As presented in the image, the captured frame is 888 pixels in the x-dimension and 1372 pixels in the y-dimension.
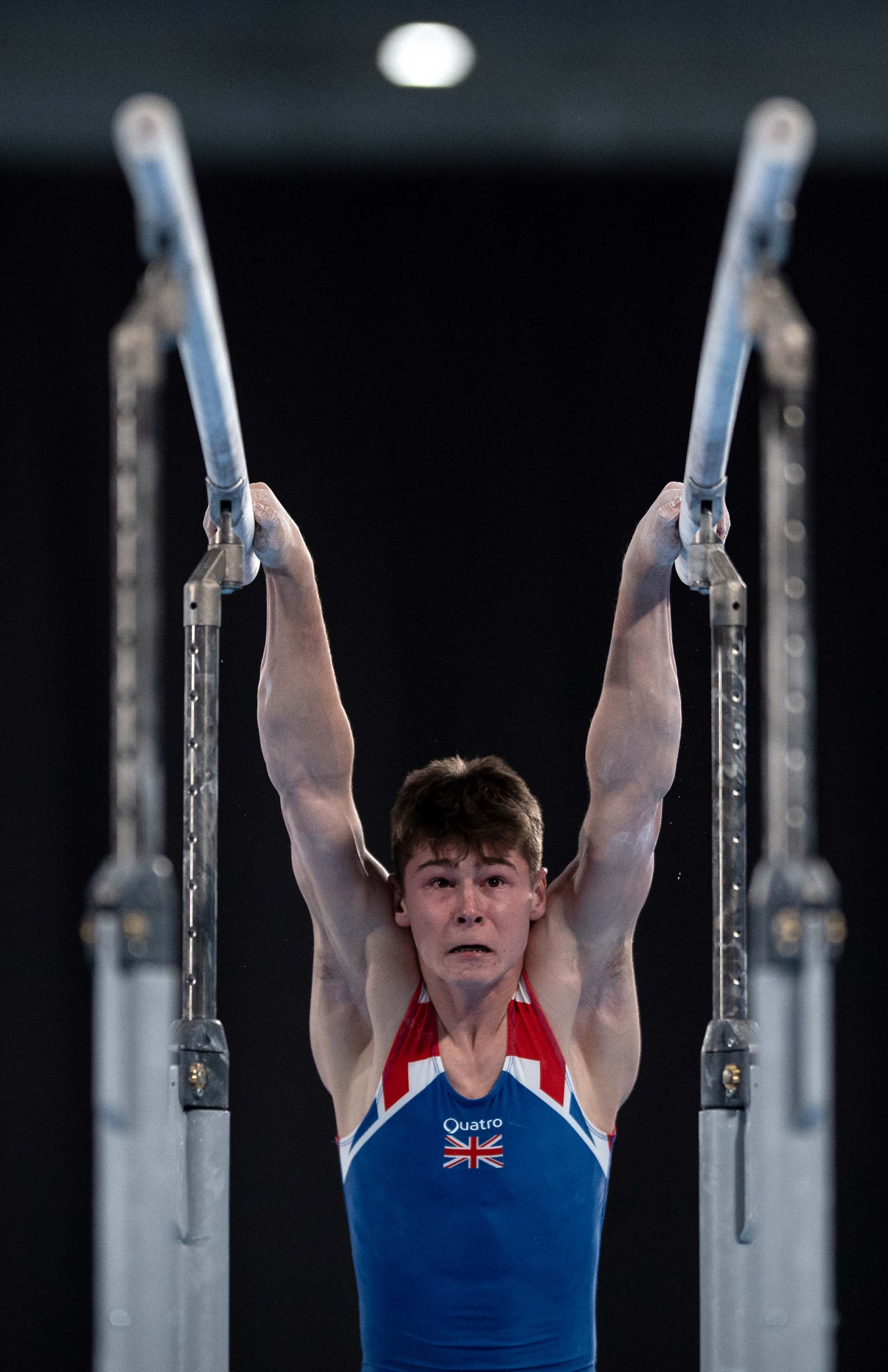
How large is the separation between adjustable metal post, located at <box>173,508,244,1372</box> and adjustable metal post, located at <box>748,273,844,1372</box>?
814mm

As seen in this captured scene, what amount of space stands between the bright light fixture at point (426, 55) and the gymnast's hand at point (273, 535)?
2.08m

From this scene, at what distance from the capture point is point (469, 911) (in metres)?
2.80

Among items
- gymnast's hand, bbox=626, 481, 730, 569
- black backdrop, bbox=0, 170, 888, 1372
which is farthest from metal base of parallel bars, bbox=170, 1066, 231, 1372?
black backdrop, bbox=0, 170, 888, 1372

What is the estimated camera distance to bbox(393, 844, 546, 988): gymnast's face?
281cm

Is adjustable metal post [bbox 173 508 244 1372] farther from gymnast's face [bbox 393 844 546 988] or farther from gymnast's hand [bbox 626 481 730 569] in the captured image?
gymnast's hand [bbox 626 481 730 569]

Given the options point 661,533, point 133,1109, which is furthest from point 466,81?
point 133,1109

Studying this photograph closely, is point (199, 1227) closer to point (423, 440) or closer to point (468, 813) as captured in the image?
point (468, 813)

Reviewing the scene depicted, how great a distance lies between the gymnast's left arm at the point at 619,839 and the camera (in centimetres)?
285

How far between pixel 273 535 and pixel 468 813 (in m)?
0.66

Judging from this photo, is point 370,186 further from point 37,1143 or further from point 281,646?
point 37,1143

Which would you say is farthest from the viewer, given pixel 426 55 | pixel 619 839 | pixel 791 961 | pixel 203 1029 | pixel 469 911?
pixel 426 55

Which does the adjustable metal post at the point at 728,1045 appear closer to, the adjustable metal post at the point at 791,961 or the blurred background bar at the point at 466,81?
the adjustable metal post at the point at 791,961

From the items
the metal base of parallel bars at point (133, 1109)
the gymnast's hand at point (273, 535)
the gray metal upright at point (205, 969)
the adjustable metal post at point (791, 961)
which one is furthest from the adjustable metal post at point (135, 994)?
the adjustable metal post at point (791, 961)

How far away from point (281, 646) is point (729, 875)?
36.9 inches
